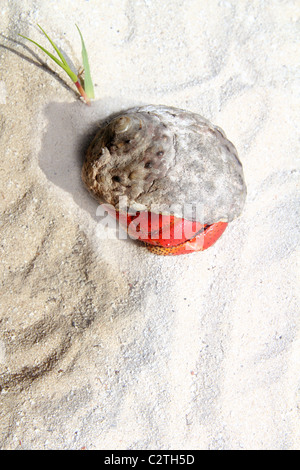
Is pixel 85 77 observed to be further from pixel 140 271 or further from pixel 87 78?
pixel 140 271

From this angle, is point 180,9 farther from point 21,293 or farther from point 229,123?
point 21,293

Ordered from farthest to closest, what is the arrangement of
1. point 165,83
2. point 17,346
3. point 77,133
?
point 165,83 < point 77,133 < point 17,346

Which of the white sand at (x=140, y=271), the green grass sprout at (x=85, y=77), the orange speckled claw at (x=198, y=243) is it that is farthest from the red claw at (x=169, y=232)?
the green grass sprout at (x=85, y=77)

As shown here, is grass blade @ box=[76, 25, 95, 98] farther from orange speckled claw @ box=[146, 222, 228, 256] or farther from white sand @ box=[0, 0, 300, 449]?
orange speckled claw @ box=[146, 222, 228, 256]

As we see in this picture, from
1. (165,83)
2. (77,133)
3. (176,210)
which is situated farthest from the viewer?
(165,83)

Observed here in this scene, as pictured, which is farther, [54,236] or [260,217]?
[260,217]

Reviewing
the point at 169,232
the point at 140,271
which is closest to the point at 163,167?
the point at 169,232

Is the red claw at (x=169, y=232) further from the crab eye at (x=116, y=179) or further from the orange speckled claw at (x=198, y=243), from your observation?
the crab eye at (x=116, y=179)

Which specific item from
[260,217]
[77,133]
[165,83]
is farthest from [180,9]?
[260,217]
